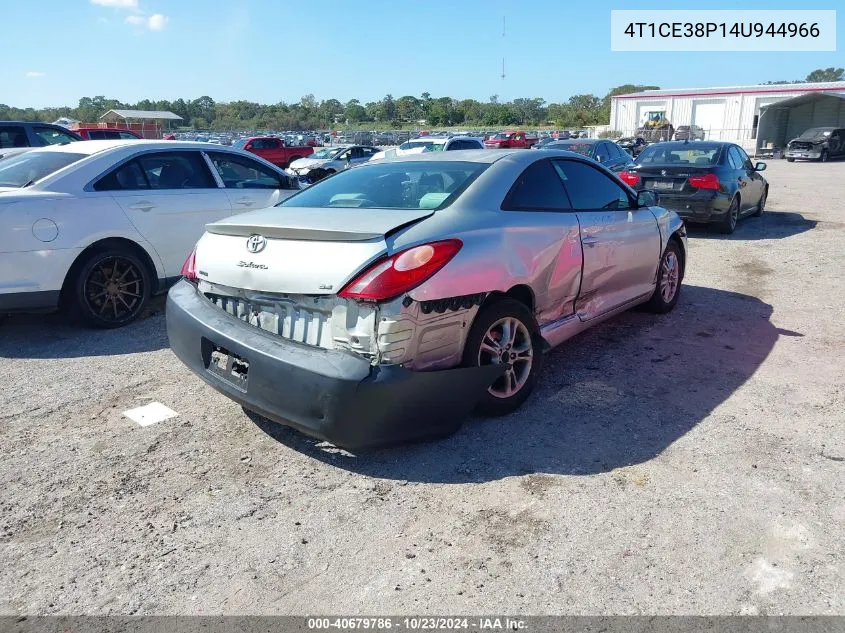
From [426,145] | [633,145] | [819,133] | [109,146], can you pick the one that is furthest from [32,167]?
[819,133]

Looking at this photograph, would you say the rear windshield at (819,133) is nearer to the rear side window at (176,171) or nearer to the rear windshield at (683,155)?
the rear windshield at (683,155)

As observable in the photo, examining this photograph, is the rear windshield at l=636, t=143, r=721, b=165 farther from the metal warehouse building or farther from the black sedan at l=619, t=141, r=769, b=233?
the metal warehouse building

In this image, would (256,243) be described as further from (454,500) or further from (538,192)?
(538,192)

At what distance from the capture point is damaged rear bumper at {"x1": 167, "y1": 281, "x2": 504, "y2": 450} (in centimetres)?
308

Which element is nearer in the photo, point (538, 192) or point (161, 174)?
point (538, 192)

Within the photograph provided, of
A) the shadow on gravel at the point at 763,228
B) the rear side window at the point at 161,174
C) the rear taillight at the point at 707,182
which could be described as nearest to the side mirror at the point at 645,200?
the rear side window at the point at 161,174

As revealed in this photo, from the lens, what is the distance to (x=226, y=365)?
3508mm

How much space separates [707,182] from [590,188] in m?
6.54

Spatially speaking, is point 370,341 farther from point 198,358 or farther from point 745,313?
point 745,313

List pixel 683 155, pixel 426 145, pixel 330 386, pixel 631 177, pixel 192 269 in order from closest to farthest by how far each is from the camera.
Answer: pixel 330 386
pixel 192 269
pixel 631 177
pixel 683 155
pixel 426 145

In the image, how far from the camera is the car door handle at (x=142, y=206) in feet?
19.5

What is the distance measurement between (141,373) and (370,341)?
2465mm

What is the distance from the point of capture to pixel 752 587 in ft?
8.36

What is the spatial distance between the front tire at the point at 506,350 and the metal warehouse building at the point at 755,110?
44.1 meters
